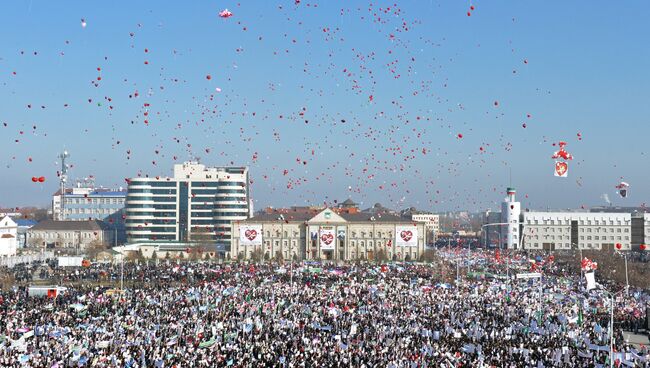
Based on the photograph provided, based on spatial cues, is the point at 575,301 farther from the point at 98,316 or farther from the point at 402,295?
the point at 98,316


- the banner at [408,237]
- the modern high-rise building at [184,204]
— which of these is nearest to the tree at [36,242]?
the modern high-rise building at [184,204]

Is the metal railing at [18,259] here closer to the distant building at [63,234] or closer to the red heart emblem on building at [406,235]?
the distant building at [63,234]

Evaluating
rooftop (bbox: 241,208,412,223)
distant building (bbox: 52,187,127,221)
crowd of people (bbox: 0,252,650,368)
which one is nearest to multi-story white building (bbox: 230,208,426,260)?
rooftop (bbox: 241,208,412,223)

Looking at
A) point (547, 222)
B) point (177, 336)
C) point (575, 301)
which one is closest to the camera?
point (177, 336)

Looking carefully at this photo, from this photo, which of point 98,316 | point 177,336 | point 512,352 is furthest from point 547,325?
point 98,316

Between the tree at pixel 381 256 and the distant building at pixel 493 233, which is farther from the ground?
the distant building at pixel 493 233

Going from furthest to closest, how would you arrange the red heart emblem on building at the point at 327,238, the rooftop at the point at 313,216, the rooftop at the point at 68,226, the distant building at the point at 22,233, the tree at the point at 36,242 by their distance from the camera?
the distant building at the point at 22,233 < the rooftop at the point at 68,226 < the tree at the point at 36,242 < the rooftop at the point at 313,216 < the red heart emblem on building at the point at 327,238

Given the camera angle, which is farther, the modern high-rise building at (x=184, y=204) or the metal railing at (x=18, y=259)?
the modern high-rise building at (x=184, y=204)
